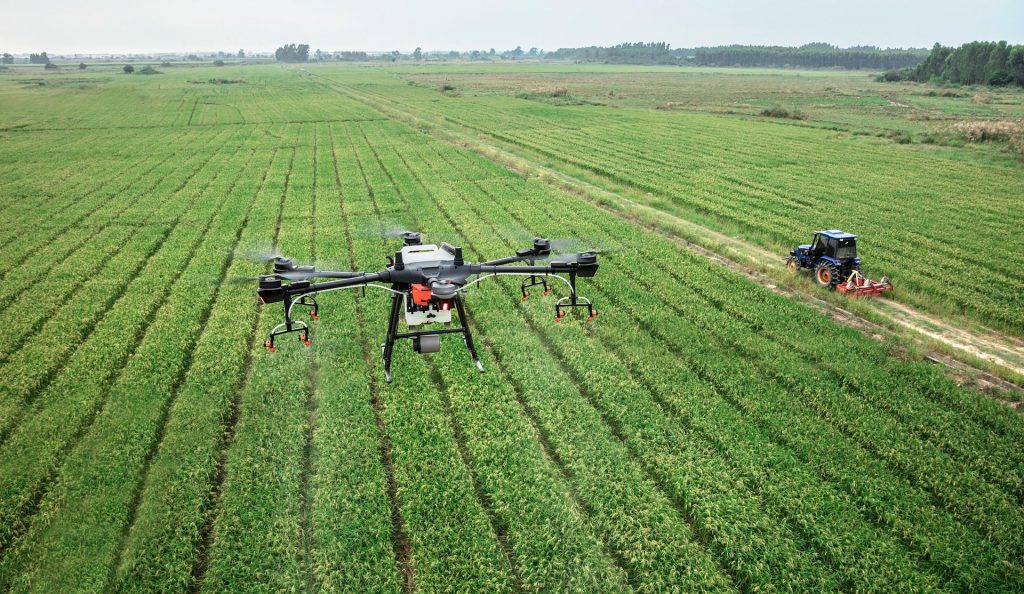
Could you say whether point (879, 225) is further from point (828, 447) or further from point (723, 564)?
point (723, 564)

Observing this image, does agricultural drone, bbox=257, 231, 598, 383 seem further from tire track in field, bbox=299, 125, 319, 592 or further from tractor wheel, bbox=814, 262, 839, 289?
tractor wheel, bbox=814, 262, 839, 289

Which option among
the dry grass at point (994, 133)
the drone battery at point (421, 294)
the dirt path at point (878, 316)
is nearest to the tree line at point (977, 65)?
the dry grass at point (994, 133)

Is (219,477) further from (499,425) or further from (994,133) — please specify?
(994,133)

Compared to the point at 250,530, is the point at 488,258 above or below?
above

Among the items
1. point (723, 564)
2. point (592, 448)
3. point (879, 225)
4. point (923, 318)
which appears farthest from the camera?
point (879, 225)

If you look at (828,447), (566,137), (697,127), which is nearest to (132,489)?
(828,447)

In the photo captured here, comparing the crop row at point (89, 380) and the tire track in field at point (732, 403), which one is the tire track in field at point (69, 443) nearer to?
the crop row at point (89, 380)

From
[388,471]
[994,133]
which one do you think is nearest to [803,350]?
[388,471]
